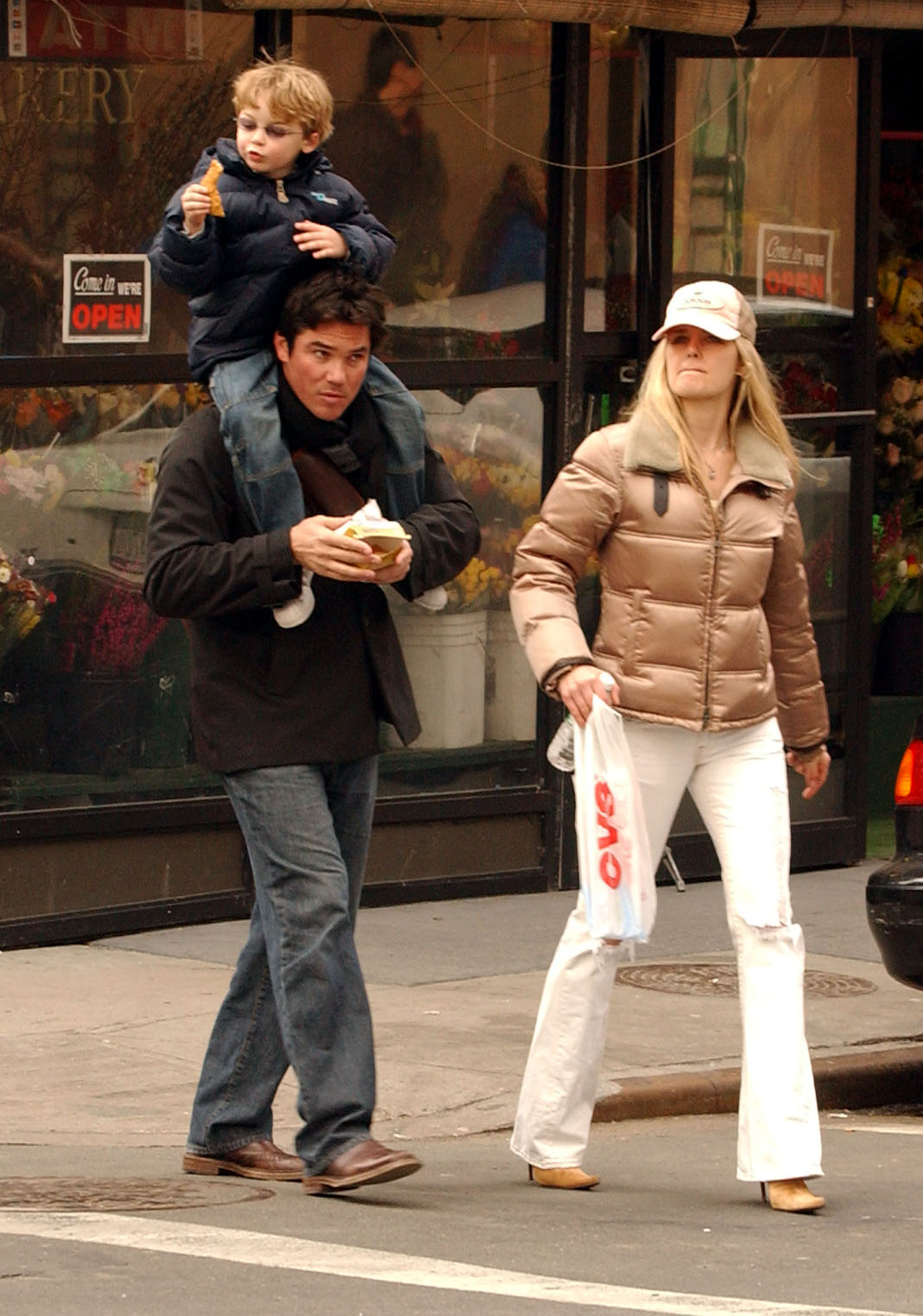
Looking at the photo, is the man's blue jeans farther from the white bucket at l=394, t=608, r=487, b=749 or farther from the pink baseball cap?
the white bucket at l=394, t=608, r=487, b=749

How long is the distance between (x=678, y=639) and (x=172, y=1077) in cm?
220

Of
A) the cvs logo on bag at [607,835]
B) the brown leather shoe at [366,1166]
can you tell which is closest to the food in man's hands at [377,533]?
the cvs logo on bag at [607,835]

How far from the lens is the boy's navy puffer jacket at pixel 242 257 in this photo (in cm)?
586

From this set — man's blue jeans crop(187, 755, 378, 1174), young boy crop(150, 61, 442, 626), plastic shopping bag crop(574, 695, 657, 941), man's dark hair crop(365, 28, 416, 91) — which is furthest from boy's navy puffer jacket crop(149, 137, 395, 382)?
man's dark hair crop(365, 28, 416, 91)

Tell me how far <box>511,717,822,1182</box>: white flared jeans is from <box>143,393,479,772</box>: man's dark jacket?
0.61 metres

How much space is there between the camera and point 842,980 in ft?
30.4

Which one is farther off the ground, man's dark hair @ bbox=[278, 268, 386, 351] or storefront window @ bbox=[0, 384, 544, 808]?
man's dark hair @ bbox=[278, 268, 386, 351]

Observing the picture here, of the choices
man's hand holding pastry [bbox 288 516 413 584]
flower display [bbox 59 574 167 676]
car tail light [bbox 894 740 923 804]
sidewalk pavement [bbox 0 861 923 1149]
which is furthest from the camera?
flower display [bbox 59 574 167 676]

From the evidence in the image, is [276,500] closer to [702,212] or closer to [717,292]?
[717,292]

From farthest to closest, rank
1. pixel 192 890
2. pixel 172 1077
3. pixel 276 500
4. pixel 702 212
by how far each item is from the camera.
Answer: pixel 702 212
pixel 192 890
pixel 172 1077
pixel 276 500

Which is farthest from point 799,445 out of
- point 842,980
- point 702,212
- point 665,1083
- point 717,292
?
point 717,292

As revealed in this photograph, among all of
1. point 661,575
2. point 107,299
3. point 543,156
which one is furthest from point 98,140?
point 661,575

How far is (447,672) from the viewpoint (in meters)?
10.6

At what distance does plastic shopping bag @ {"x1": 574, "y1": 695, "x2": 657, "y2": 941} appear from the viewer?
595 centimetres
